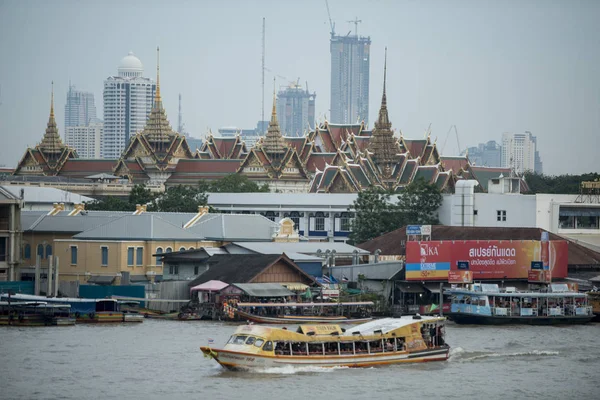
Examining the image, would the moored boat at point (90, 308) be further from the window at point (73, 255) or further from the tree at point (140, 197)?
the tree at point (140, 197)

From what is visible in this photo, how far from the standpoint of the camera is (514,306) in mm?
59344

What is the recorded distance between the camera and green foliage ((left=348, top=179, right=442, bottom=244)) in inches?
3529

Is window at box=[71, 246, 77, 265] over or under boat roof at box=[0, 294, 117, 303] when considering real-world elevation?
over

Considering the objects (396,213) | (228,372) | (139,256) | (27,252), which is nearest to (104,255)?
(139,256)

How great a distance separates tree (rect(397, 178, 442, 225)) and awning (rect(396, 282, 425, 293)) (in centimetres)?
2705

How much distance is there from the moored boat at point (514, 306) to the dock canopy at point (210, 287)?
8.70 metres

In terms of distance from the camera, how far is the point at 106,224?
67938 millimetres

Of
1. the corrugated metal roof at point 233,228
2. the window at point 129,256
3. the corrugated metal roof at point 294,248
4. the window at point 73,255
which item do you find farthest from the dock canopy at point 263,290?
the corrugated metal roof at point 233,228

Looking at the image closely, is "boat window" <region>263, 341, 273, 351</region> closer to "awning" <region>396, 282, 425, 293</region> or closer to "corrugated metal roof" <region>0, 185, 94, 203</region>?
"awning" <region>396, 282, 425, 293</region>

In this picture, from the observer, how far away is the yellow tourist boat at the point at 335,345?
43812 mm

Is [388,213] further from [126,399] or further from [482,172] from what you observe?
[482,172]

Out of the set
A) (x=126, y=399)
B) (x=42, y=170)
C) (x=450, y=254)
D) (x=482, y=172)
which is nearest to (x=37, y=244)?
(x=450, y=254)

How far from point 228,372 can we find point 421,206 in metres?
48.4

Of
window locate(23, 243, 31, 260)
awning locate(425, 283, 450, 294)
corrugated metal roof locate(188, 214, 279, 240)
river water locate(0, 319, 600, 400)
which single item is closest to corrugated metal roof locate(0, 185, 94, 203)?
corrugated metal roof locate(188, 214, 279, 240)
